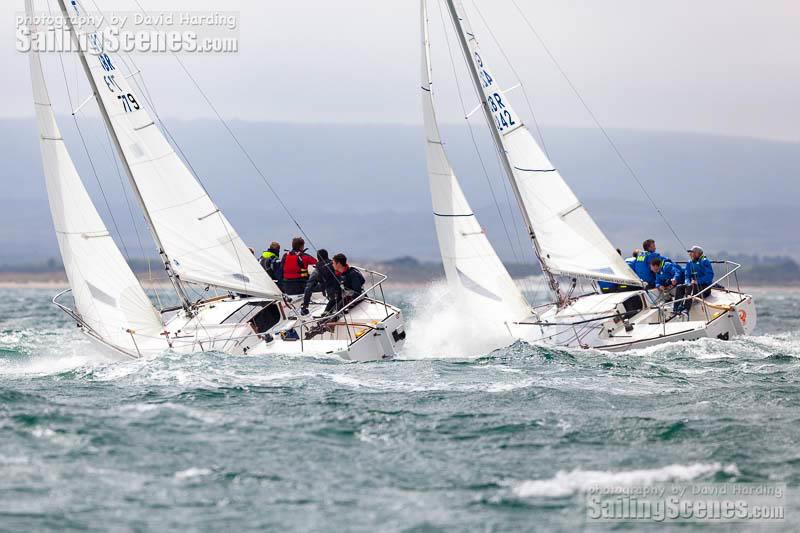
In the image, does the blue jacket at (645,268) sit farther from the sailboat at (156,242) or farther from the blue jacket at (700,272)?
the sailboat at (156,242)

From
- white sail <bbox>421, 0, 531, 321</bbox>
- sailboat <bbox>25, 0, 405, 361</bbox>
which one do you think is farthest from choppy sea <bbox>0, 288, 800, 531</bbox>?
white sail <bbox>421, 0, 531, 321</bbox>

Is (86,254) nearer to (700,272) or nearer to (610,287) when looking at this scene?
(610,287)

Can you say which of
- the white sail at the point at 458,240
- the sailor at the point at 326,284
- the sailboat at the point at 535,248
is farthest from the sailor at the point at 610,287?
the sailor at the point at 326,284

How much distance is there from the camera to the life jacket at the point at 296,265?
62.6ft

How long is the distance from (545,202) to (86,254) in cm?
741

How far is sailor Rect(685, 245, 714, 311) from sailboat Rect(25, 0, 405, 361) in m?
4.57

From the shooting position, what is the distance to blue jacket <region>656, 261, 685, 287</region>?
18.9 meters

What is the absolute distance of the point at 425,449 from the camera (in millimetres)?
10867

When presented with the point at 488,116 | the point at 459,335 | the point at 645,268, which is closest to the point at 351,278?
the point at 459,335

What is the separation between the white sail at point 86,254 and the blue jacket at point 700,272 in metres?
8.22

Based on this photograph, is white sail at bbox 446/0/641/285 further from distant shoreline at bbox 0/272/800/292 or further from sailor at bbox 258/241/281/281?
distant shoreline at bbox 0/272/800/292

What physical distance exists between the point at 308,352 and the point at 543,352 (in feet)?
11.6

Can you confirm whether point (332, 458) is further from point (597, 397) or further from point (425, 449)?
point (597, 397)

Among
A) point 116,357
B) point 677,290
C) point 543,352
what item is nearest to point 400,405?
point 543,352
